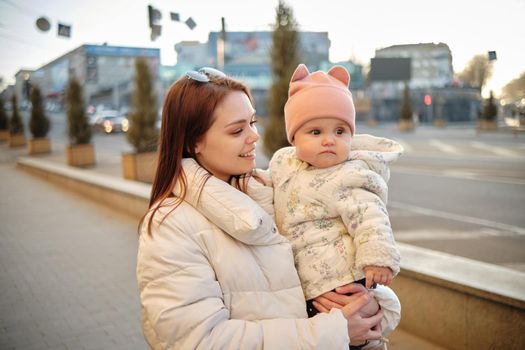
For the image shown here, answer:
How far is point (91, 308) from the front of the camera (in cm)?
436

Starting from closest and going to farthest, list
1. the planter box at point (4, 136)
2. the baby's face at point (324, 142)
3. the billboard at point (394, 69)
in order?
the baby's face at point (324, 142) → the planter box at point (4, 136) → the billboard at point (394, 69)

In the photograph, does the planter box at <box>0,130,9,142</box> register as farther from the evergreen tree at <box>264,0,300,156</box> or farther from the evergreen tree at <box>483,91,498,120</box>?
the evergreen tree at <box>483,91,498,120</box>

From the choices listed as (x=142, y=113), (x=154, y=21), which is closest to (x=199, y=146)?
(x=154, y=21)

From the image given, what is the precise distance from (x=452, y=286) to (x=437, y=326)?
0.37m

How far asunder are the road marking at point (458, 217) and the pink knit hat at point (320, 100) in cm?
637

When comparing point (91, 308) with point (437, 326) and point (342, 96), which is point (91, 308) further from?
point (342, 96)

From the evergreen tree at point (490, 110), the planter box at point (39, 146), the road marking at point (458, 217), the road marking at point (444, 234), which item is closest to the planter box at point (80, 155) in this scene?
the planter box at point (39, 146)

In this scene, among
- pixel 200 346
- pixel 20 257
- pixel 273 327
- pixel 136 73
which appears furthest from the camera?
pixel 136 73

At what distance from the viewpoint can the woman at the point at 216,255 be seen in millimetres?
1474

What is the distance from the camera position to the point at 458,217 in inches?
323

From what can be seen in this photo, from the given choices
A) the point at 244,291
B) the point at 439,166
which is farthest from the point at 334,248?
the point at 439,166

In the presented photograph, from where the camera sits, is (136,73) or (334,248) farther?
(136,73)

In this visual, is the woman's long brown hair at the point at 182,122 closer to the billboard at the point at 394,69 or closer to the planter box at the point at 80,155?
the planter box at the point at 80,155

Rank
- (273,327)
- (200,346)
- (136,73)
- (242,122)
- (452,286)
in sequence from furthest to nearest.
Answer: (136,73)
(452,286)
(242,122)
(273,327)
(200,346)
